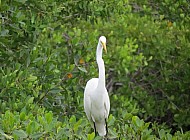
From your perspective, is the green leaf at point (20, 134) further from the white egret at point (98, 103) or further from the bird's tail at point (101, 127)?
the bird's tail at point (101, 127)

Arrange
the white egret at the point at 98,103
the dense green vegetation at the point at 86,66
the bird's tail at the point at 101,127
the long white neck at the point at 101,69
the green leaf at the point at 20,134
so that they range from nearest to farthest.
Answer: the green leaf at the point at 20,134 → the dense green vegetation at the point at 86,66 → the long white neck at the point at 101,69 → the white egret at the point at 98,103 → the bird's tail at the point at 101,127

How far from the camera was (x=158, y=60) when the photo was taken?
6637mm

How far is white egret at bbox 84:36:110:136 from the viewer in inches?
154

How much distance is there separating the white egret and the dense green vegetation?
90 millimetres

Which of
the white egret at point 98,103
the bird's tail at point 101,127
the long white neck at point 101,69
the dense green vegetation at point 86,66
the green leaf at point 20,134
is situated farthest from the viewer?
the bird's tail at point 101,127

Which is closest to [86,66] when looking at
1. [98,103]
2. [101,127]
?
[101,127]

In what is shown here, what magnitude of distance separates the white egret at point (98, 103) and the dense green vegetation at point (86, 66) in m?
0.09

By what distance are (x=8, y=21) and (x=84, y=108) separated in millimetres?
908

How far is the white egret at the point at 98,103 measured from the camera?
3.92 meters

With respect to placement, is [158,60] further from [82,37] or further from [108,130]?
[108,130]

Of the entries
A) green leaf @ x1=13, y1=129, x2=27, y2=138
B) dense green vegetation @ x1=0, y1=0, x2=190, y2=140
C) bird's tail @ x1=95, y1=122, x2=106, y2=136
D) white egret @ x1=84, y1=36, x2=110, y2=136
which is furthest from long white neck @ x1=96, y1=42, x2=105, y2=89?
green leaf @ x1=13, y1=129, x2=27, y2=138

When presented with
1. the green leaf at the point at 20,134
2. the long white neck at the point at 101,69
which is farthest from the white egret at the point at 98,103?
the green leaf at the point at 20,134

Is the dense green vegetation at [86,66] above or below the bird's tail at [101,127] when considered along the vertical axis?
above

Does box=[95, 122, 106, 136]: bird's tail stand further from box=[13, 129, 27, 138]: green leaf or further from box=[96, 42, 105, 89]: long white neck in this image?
box=[13, 129, 27, 138]: green leaf
